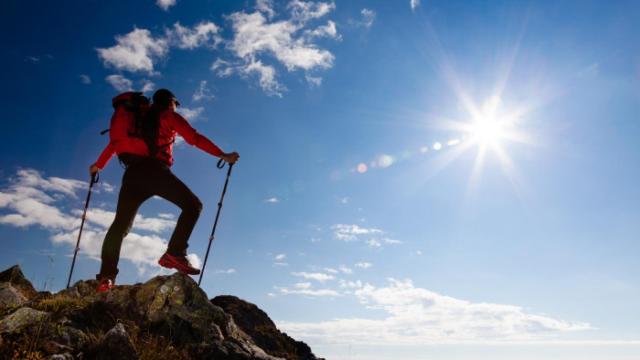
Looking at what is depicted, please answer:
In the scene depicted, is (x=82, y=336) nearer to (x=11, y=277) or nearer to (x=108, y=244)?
(x=108, y=244)

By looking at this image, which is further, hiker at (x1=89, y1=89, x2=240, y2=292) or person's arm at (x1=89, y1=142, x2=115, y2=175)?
person's arm at (x1=89, y1=142, x2=115, y2=175)

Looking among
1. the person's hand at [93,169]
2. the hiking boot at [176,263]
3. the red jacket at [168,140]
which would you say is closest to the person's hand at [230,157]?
A: the red jacket at [168,140]

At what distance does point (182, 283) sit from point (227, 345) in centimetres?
177

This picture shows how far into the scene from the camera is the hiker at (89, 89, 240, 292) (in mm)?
8742

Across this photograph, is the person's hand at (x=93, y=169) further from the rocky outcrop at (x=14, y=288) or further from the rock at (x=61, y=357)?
the rock at (x=61, y=357)

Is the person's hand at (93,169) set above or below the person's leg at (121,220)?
above

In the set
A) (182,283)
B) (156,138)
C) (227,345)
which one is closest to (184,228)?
(182,283)

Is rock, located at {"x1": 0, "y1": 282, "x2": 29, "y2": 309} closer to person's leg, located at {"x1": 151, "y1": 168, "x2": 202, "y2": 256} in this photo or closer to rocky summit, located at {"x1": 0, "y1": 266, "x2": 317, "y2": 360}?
rocky summit, located at {"x1": 0, "y1": 266, "x2": 317, "y2": 360}

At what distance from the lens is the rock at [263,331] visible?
9852 mm

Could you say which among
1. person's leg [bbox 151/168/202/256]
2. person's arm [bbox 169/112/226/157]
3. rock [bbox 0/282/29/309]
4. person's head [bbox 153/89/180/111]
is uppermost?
person's head [bbox 153/89/180/111]

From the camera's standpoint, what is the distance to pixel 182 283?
9203 millimetres

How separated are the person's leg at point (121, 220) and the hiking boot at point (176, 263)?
0.81 meters

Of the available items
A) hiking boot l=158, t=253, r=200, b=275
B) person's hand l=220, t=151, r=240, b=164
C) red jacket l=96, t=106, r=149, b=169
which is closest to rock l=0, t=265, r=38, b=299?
hiking boot l=158, t=253, r=200, b=275

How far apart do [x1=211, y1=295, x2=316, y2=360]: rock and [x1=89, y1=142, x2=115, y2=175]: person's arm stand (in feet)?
12.9
